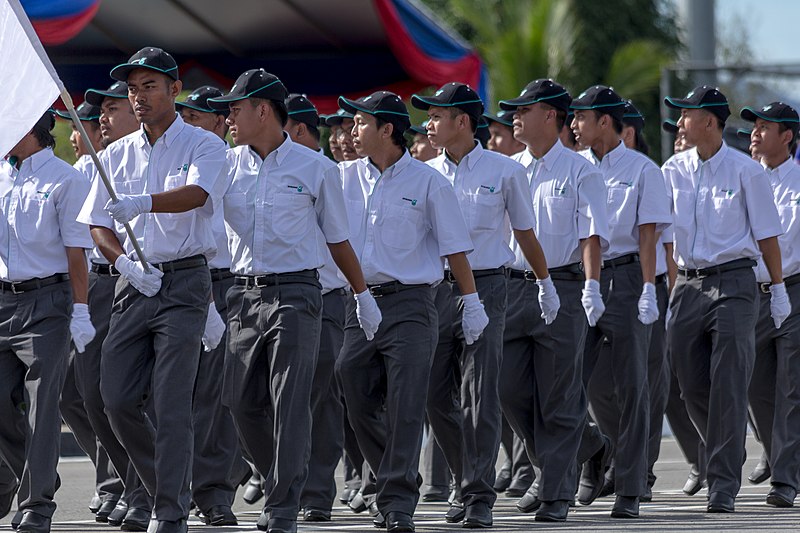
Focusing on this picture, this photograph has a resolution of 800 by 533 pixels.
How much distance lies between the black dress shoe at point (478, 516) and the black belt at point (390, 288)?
1.19 m

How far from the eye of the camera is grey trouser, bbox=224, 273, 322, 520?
8234 millimetres

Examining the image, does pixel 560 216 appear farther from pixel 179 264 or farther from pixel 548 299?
pixel 179 264

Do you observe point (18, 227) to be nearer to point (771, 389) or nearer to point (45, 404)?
point (45, 404)

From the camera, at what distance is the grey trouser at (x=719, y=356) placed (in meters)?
9.85

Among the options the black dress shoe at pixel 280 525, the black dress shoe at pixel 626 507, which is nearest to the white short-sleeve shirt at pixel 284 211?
the black dress shoe at pixel 280 525

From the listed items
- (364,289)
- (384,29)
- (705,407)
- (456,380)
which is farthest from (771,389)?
(384,29)

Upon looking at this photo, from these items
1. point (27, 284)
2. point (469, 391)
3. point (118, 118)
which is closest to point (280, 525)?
point (469, 391)

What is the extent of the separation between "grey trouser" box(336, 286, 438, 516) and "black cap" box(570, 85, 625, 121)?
2102 millimetres

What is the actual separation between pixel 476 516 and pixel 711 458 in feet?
5.14

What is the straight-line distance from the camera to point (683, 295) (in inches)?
401

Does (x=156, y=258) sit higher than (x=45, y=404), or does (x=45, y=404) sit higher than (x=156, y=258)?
(x=156, y=258)

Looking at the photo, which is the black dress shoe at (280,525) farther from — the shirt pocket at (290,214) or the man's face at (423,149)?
the man's face at (423,149)

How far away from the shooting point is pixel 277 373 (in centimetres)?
830

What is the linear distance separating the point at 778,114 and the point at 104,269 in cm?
435
